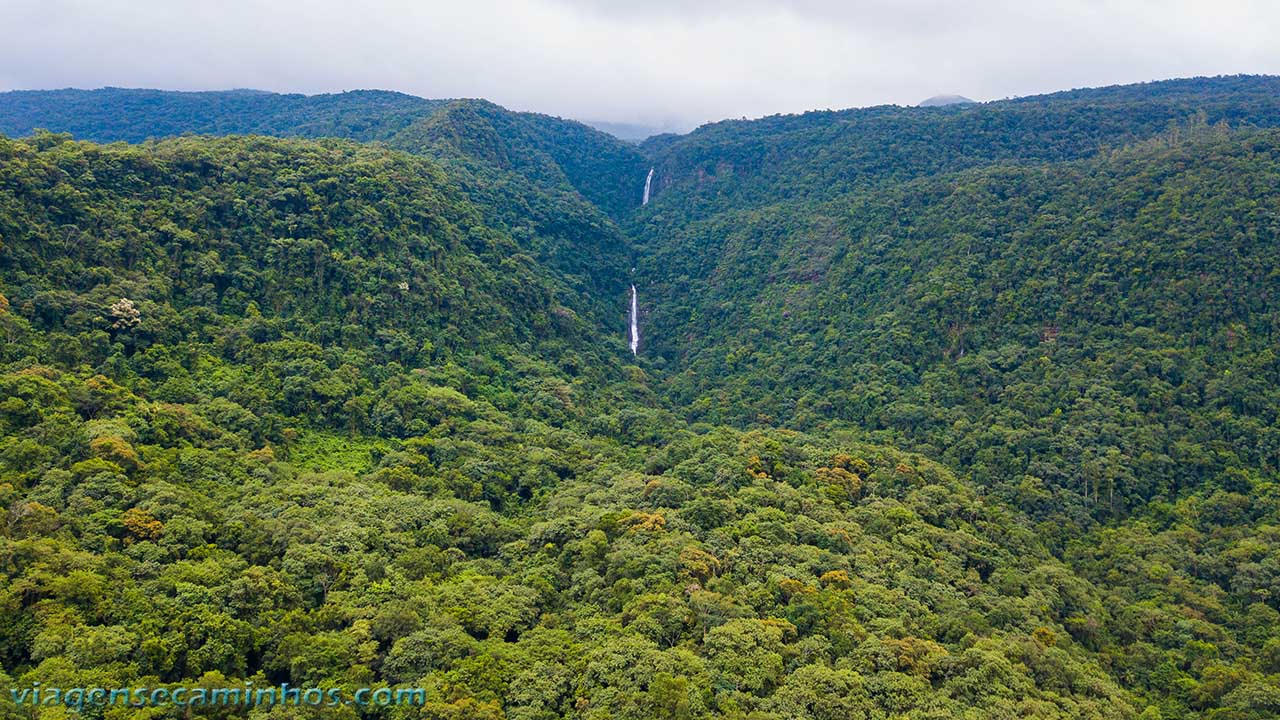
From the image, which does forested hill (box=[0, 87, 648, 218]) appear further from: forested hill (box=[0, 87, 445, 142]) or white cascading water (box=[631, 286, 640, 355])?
white cascading water (box=[631, 286, 640, 355])

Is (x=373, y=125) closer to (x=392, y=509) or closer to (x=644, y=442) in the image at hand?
(x=644, y=442)

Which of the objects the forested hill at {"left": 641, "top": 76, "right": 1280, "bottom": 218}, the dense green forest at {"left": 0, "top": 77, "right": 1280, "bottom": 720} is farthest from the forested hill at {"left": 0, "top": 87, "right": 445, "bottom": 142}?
the forested hill at {"left": 641, "top": 76, "right": 1280, "bottom": 218}

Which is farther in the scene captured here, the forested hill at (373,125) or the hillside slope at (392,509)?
the forested hill at (373,125)

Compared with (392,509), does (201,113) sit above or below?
above

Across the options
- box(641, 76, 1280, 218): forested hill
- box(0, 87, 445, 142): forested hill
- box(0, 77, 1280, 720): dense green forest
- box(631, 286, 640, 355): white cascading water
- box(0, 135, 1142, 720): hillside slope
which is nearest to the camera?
box(0, 135, 1142, 720): hillside slope

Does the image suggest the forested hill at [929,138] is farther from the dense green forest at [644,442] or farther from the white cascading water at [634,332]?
the white cascading water at [634,332]

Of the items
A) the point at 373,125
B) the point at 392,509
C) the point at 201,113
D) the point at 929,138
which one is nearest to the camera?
the point at 392,509

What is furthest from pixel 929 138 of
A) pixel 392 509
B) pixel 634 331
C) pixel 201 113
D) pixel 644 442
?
pixel 201 113

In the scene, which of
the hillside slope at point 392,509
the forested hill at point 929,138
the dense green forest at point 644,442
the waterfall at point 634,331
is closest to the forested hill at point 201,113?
the dense green forest at point 644,442

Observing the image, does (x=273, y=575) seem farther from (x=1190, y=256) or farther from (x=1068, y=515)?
(x=1190, y=256)

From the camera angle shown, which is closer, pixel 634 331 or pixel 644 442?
pixel 644 442
